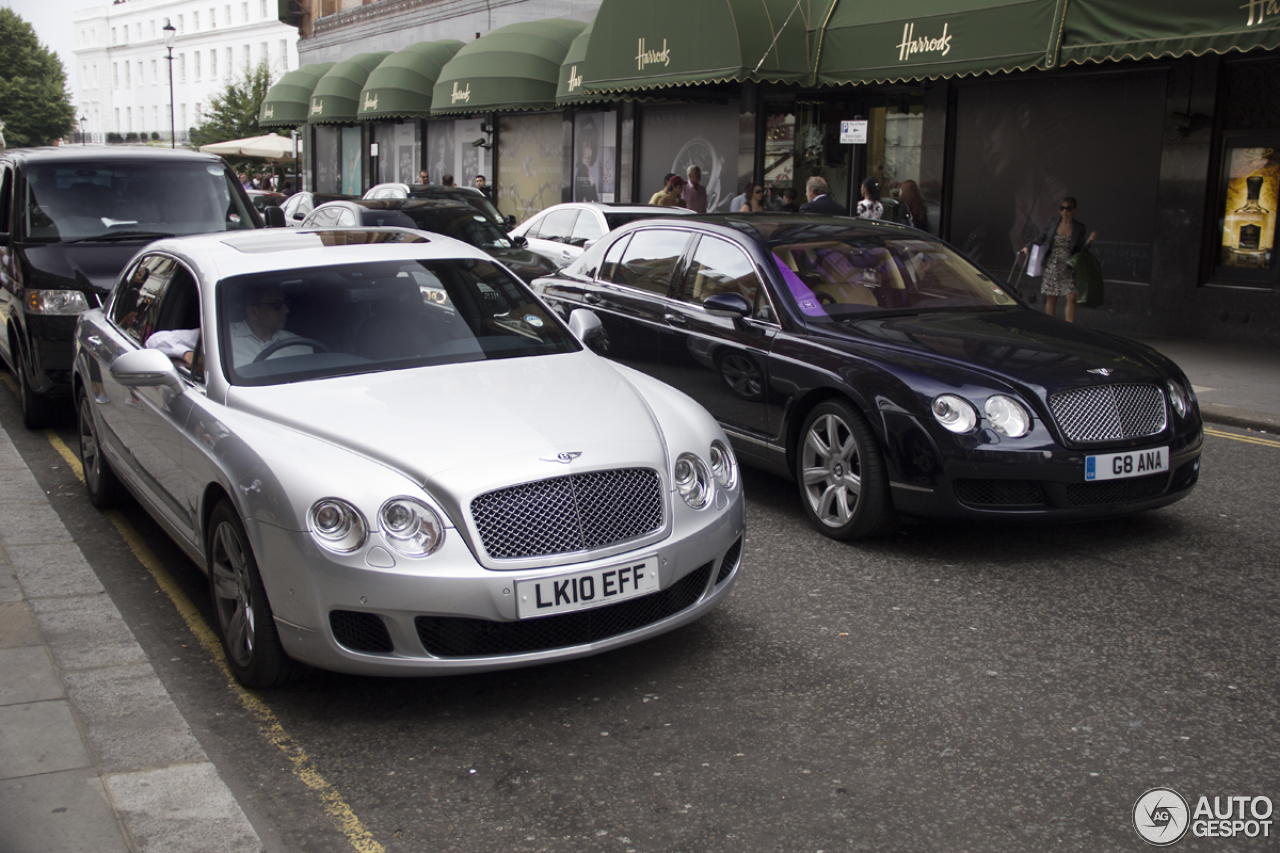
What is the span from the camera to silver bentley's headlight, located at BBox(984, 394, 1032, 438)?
209 inches

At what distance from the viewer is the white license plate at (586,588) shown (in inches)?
144

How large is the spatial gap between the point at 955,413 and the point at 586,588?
2.36m

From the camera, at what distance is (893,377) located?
5.55 meters

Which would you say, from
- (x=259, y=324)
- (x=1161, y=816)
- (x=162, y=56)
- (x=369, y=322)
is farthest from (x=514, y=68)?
(x=162, y=56)

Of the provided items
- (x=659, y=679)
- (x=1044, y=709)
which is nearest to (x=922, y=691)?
(x=1044, y=709)

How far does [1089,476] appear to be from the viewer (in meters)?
5.31

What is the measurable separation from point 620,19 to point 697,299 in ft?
40.8

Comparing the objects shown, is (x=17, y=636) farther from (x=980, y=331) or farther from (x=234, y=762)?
(x=980, y=331)

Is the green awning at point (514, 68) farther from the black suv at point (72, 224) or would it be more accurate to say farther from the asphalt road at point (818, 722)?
the asphalt road at point (818, 722)

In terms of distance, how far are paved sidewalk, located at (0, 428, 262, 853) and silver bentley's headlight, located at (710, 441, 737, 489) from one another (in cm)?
196

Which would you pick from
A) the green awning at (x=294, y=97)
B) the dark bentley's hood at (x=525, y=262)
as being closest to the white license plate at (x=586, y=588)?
the dark bentley's hood at (x=525, y=262)

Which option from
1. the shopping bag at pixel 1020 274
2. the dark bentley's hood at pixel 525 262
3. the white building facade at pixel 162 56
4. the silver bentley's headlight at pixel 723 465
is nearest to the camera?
the silver bentley's headlight at pixel 723 465

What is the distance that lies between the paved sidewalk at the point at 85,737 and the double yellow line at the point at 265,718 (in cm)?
24

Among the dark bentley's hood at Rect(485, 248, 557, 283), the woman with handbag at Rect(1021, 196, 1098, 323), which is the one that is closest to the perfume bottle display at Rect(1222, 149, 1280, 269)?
the woman with handbag at Rect(1021, 196, 1098, 323)
